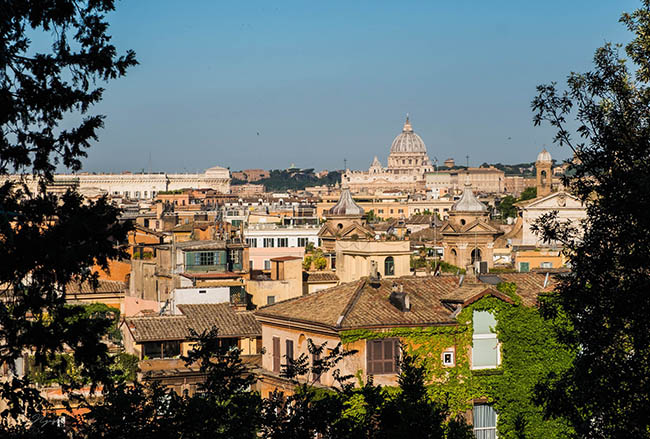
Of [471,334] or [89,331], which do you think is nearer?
[89,331]

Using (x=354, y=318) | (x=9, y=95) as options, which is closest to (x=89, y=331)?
(x=9, y=95)

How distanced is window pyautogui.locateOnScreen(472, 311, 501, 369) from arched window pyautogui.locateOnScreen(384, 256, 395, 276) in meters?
12.2

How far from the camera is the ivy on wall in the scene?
18578 mm

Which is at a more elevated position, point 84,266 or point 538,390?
point 84,266

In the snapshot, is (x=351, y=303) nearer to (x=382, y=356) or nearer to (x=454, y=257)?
(x=382, y=356)

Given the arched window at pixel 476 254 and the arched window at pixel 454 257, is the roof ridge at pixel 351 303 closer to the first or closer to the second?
the arched window at pixel 476 254

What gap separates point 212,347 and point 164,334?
12446mm

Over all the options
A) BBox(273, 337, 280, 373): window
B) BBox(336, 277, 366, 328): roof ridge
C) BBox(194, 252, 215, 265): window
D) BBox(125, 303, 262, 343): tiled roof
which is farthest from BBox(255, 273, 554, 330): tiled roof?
BBox(194, 252, 215, 265): window

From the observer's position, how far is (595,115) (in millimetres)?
12562

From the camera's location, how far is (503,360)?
19125 mm

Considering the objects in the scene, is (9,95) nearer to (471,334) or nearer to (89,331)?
(89,331)

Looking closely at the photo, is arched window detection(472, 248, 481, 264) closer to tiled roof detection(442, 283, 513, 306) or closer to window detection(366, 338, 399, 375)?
tiled roof detection(442, 283, 513, 306)

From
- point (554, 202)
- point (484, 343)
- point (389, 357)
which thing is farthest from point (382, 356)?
point (554, 202)

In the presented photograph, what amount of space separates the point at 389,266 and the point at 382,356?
13.3 meters
